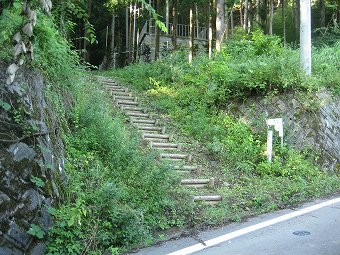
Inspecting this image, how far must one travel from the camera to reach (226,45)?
17438 millimetres

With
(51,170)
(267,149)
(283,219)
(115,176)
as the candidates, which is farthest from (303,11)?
(51,170)

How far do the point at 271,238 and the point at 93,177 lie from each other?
3082 mm

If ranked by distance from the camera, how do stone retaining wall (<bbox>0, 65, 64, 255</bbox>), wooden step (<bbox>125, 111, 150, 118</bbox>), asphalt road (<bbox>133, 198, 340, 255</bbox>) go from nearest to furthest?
stone retaining wall (<bbox>0, 65, 64, 255</bbox>)
asphalt road (<bbox>133, 198, 340, 255</bbox>)
wooden step (<bbox>125, 111, 150, 118</bbox>)

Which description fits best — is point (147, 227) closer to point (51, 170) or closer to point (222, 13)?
point (51, 170)

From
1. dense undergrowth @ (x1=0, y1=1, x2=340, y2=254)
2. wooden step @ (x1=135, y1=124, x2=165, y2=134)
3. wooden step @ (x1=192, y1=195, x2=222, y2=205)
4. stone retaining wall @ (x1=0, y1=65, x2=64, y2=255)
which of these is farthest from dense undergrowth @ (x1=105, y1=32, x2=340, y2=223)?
stone retaining wall @ (x1=0, y1=65, x2=64, y2=255)

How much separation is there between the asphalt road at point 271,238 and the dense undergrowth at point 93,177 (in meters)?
0.58

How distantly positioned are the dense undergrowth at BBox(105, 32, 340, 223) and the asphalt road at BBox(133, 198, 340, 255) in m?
0.58

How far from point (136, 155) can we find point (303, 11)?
791 cm

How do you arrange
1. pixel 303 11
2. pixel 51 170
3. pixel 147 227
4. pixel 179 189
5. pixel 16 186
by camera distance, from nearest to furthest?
pixel 16 186
pixel 51 170
pixel 147 227
pixel 179 189
pixel 303 11

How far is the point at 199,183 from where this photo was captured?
28.4ft

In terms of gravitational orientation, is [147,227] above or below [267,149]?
below

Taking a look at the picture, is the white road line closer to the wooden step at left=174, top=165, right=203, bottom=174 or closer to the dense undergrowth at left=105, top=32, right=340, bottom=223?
the dense undergrowth at left=105, top=32, right=340, bottom=223

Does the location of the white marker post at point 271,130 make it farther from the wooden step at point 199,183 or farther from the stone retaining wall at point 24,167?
the stone retaining wall at point 24,167

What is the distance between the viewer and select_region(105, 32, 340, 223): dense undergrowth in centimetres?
836
